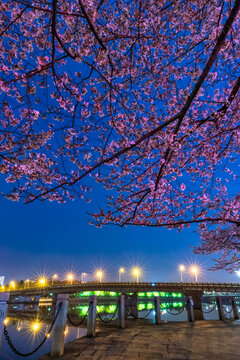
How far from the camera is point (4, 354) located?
25.8ft

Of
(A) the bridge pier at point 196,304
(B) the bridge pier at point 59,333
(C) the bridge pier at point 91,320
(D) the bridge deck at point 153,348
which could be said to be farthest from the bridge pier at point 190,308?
(B) the bridge pier at point 59,333

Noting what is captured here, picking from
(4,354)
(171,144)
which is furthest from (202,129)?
(4,354)

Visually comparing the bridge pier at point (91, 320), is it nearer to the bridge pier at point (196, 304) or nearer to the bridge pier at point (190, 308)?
the bridge pier at point (190, 308)

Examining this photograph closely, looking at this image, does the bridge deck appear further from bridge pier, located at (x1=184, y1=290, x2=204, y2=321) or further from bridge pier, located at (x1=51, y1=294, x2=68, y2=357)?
bridge pier, located at (x1=184, y1=290, x2=204, y2=321)

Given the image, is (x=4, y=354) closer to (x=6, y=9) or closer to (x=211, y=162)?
(x=6, y=9)

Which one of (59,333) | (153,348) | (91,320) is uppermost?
(59,333)

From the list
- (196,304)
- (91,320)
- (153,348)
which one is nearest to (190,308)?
(196,304)

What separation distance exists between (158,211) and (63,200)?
21.4 ft

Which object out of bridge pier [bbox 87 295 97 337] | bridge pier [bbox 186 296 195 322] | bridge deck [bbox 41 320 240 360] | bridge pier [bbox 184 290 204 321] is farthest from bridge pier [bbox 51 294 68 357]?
bridge pier [bbox 184 290 204 321]

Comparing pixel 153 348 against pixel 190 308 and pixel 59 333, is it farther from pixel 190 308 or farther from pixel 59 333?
pixel 190 308

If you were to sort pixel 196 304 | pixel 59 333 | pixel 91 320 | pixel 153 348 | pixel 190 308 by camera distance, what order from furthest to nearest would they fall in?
1. pixel 196 304
2. pixel 190 308
3. pixel 91 320
4. pixel 153 348
5. pixel 59 333

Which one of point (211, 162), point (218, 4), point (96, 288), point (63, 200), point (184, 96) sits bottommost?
point (96, 288)

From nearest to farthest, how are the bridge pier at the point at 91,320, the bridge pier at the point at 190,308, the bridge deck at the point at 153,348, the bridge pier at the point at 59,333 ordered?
the bridge deck at the point at 153,348
the bridge pier at the point at 59,333
the bridge pier at the point at 91,320
the bridge pier at the point at 190,308

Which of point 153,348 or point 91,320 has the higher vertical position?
point 91,320
